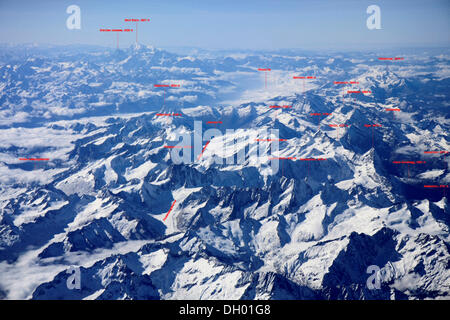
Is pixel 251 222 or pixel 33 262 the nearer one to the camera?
pixel 33 262

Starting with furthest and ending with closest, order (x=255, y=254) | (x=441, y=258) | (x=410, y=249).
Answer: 1. (x=255, y=254)
2. (x=410, y=249)
3. (x=441, y=258)

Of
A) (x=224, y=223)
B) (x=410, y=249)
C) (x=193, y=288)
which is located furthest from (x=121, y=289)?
(x=410, y=249)

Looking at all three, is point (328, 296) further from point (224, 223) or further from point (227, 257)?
point (224, 223)

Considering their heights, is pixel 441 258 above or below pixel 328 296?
above

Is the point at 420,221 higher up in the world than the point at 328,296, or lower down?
higher up

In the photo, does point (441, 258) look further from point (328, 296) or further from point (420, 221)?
point (328, 296)

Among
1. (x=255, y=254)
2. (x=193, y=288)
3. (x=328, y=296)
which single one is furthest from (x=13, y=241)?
(x=328, y=296)

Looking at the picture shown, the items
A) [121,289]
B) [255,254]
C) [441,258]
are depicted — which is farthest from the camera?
[255,254]
